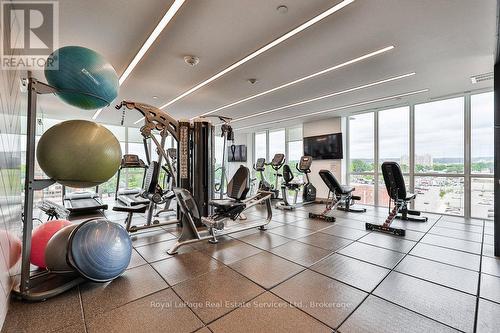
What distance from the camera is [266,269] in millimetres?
2500

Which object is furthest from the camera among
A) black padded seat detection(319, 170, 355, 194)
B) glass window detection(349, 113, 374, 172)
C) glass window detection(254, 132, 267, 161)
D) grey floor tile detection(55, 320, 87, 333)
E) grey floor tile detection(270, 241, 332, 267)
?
glass window detection(254, 132, 267, 161)

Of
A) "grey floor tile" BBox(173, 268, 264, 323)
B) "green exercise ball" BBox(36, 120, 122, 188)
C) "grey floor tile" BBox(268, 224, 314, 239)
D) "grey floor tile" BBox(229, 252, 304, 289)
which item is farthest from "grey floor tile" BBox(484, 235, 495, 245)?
"green exercise ball" BBox(36, 120, 122, 188)

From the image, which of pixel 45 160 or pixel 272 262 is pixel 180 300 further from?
pixel 45 160

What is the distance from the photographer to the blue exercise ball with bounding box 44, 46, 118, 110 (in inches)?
68.6

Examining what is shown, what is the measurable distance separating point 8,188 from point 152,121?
176cm

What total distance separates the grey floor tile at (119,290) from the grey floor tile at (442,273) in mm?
2714

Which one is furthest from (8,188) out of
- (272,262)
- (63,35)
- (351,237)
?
(351,237)

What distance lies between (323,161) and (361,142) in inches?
53.8

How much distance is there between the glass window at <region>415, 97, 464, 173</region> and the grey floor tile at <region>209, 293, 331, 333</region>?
594 centimetres

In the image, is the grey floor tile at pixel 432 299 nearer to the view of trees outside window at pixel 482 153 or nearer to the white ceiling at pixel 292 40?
the white ceiling at pixel 292 40

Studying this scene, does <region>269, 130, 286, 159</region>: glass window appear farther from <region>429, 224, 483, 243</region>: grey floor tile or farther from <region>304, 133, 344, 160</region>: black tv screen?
<region>429, 224, 483, 243</region>: grey floor tile

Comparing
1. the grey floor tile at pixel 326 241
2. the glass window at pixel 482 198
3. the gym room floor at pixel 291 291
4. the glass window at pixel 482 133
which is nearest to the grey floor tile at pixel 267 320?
the gym room floor at pixel 291 291

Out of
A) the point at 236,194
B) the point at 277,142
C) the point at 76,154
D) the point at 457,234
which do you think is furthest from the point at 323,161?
the point at 76,154

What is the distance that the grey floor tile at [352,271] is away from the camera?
2.22m
